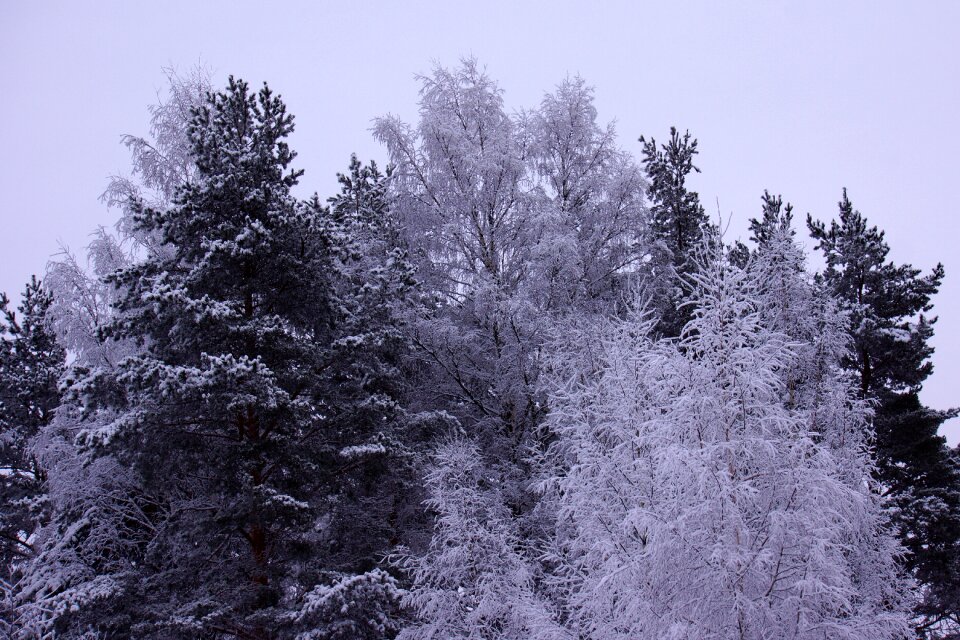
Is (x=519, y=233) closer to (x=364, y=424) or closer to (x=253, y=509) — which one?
(x=364, y=424)

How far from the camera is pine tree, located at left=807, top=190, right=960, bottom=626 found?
15984 millimetres

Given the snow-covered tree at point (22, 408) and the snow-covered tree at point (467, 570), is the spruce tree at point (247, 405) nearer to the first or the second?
the snow-covered tree at point (467, 570)

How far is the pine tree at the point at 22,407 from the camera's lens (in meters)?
18.4

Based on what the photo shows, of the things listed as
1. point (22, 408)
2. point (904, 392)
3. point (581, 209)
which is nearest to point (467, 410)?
point (581, 209)

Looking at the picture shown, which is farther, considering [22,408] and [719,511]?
[22,408]

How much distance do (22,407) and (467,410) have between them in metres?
13.5

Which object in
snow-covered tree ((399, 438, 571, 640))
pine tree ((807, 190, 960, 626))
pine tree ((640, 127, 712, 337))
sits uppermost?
pine tree ((640, 127, 712, 337))

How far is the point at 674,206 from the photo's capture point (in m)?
18.4

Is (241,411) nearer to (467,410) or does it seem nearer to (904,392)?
(467,410)

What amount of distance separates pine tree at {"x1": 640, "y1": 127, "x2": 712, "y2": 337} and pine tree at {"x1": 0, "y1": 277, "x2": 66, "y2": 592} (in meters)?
16.3

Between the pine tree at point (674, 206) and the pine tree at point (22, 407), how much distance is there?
16281 millimetres

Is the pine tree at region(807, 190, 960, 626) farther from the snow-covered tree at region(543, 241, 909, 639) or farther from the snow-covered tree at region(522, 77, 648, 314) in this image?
the snow-covered tree at region(543, 241, 909, 639)

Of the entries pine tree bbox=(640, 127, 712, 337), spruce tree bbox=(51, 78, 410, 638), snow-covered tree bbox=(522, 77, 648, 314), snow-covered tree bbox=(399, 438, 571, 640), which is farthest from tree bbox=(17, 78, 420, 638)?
pine tree bbox=(640, 127, 712, 337)

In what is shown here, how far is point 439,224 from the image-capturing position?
1572cm
